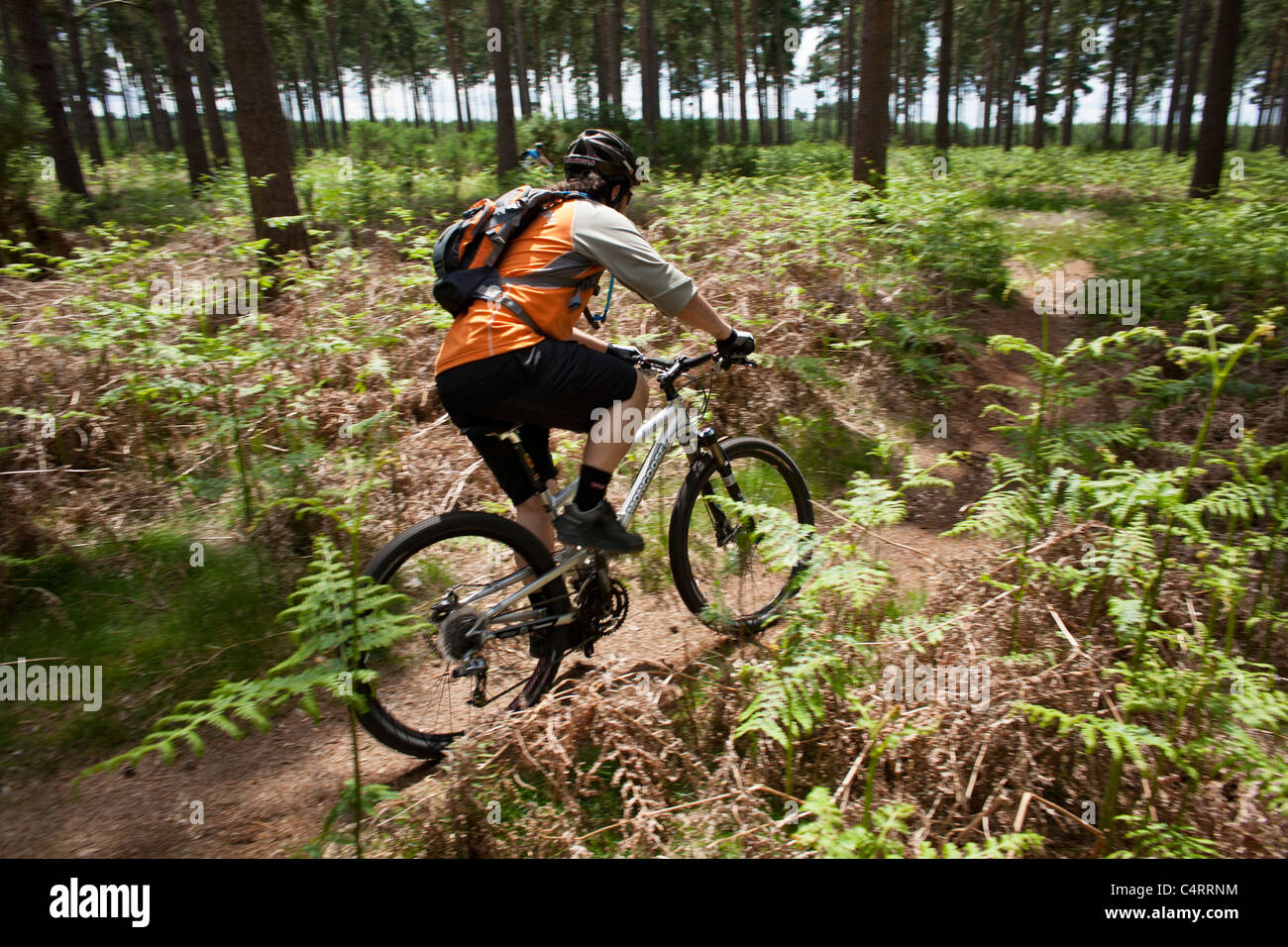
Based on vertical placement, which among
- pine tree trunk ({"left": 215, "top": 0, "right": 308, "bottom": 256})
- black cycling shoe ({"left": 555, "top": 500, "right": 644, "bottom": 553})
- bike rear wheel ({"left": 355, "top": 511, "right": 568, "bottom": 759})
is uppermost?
pine tree trunk ({"left": 215, "top": 0, "right": 308, "bottom": 256})

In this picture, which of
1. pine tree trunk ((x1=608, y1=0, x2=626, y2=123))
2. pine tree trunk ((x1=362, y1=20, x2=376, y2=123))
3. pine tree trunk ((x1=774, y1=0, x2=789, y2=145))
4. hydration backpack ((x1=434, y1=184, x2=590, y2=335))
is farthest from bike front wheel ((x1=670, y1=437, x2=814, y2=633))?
pine tree trunk ((x1=362, y1=20, x2=376, y2=123))

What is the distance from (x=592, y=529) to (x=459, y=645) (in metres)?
0.86

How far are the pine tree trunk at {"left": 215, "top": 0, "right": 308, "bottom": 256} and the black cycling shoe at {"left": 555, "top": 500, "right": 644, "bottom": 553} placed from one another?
681 centimetres

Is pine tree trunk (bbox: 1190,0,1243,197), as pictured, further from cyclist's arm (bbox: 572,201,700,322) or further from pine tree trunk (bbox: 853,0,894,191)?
cyclist's arm (bbox: 572,201,700,322)

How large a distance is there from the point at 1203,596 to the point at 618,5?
2938cm

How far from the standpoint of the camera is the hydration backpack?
335 centimetres

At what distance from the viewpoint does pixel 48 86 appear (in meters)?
11.4

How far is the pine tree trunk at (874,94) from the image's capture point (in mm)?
10008

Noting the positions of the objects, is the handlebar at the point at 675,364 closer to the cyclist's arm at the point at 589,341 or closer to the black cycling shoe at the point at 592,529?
the cyclist's arm at the point at 589,341

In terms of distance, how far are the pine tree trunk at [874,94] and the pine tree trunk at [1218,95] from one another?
4839 millimetres

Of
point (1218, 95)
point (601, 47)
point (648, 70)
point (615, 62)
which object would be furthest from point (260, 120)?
point (601, 47)

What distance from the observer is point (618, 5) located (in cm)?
2703
